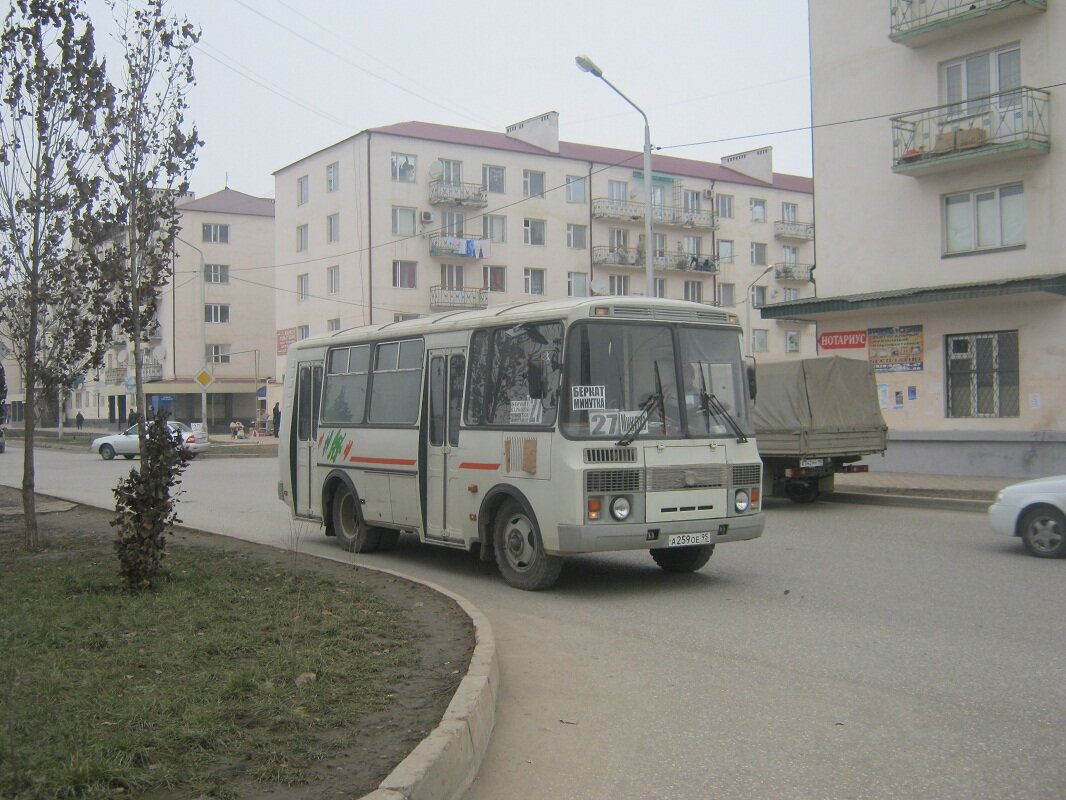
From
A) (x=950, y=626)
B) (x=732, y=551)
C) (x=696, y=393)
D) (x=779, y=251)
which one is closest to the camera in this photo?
(x=950, y=626)

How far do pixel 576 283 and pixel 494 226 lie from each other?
6370 millimetres

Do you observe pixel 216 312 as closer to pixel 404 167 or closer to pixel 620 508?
pixel 404 167

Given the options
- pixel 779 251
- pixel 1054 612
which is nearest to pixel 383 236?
pixel 779 251

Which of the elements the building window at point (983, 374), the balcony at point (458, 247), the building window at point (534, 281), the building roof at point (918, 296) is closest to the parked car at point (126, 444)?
the balcony at point (458, 247)

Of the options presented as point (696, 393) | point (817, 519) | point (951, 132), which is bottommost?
point (817, 519)

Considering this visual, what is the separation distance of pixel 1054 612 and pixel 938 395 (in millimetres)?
14851

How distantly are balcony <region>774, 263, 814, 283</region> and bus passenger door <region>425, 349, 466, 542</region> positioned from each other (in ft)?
195

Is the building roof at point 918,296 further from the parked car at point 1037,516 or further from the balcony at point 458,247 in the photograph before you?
the balcony at point 458,247

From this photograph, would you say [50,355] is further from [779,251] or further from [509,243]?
[779,251]

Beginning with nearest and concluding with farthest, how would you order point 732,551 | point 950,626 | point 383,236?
point 950,626 → point 732,551 → point 383,236

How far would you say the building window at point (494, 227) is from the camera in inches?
2163

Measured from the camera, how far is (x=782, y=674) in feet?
21.7

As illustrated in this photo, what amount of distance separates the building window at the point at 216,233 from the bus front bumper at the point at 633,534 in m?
62.8

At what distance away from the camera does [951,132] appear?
22.1 meters
